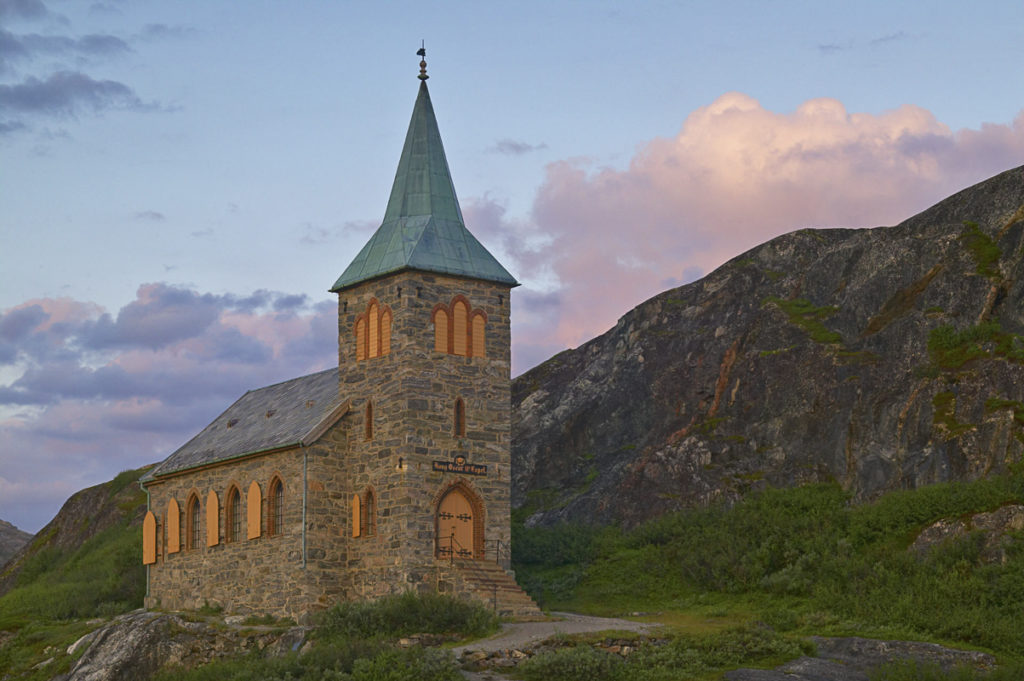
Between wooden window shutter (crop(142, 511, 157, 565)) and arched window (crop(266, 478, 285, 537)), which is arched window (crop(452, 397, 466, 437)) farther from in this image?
wooden window shutter (crop(142, 511, 157, 565))

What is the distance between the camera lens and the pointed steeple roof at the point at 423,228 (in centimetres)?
4331

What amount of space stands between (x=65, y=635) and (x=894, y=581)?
25195 mm

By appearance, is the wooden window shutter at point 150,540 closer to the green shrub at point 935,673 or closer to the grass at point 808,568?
the grass at point 808,568

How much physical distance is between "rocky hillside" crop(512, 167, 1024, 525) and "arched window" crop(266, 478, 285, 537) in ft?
41.0

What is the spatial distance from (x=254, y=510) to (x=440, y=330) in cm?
784

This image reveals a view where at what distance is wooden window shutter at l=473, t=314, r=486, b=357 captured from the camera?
4350 cm

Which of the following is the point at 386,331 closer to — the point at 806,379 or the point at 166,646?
the point at 166,646

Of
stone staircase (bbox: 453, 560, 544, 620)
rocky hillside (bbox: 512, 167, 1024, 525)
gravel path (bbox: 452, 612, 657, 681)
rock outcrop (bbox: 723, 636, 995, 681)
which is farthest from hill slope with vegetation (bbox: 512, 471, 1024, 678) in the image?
stone staircase (bbox: 453, 560, 544, 620)

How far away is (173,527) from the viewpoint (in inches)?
1913

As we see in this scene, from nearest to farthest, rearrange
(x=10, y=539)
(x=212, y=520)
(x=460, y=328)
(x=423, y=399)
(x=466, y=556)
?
(x=423, y=399), (x=466, y=556), (x=460, y=328), (x=212, y=520), (x=10, y=539)

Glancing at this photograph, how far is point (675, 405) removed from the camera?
54.1m

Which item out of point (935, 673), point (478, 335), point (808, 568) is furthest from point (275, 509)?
point (935, 673)

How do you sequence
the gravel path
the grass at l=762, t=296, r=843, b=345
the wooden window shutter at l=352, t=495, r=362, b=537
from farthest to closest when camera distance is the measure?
the grass at l=762, t=296, r=843, b=345 → the wooden window shutter at l=352, t=495, r=362, b=537 → the gravel path

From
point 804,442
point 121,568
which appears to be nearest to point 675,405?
point 804,442
